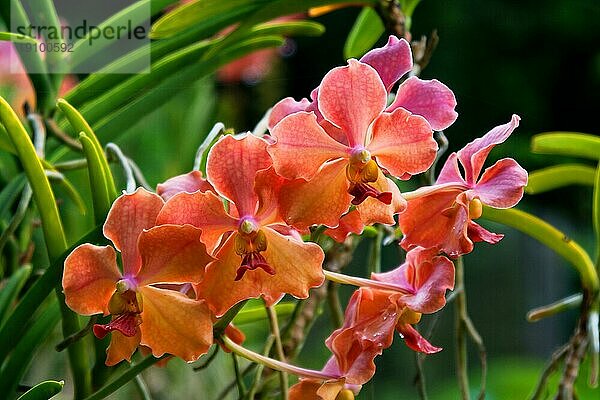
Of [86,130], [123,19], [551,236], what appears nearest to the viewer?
[86,130]

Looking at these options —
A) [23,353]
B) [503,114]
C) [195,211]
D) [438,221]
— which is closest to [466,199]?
[438,221]

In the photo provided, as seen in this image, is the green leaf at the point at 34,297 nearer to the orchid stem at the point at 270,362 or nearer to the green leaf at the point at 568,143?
the orchid stem at the point at 270,362

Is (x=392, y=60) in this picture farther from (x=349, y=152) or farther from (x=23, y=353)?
(x=23, y=353)

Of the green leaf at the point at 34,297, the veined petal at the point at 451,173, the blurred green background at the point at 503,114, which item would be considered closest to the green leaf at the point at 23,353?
the green leaf at the point at 34,297

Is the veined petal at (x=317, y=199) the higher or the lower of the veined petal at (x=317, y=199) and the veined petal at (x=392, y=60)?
the lower

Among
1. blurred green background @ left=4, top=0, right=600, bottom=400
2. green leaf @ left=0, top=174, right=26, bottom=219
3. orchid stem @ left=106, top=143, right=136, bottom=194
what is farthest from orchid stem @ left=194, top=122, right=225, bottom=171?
blurred green background @ left=4, top=0, right=600, bottom=400

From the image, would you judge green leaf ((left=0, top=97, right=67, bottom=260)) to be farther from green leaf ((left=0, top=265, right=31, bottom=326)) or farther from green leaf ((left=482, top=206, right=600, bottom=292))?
green leaf ((left=482, top=206, right=600, bottom=292))

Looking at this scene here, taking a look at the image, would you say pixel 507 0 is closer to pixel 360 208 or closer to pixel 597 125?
pixel 597 125


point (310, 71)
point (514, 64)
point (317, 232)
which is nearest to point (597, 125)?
point (514, 64)
